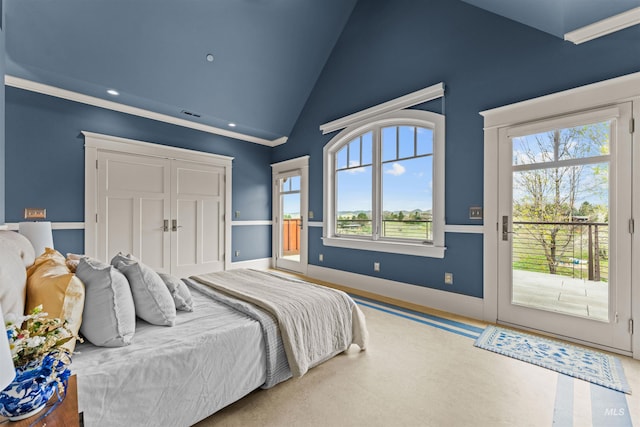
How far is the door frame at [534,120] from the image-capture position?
2.30 metres

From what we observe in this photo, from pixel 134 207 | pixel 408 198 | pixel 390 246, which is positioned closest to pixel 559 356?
pixel 390 246

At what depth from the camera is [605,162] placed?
246 centimetres

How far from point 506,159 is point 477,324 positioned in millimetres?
1746

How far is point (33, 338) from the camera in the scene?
87cm

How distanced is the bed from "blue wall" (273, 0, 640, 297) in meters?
1.69

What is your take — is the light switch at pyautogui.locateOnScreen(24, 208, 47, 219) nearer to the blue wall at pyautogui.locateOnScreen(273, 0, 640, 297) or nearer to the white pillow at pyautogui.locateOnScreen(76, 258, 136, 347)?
the white pillow at pyautogui.locateOnScreen(76, 258, 136, 347)

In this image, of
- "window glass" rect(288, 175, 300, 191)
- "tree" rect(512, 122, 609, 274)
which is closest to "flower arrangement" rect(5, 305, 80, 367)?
"tree" rect(512, 122, 609, 274)

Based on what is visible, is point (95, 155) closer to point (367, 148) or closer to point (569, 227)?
point (367, 148)

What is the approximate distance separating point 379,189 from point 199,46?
10.1ft

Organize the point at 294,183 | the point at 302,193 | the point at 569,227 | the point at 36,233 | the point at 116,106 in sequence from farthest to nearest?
the point at 294,183 < the point at 302,193 < the point at 116,106 < the point at 569,227 < the point at 36,233

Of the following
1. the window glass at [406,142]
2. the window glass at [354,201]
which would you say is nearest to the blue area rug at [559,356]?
the window glass at [354,201]

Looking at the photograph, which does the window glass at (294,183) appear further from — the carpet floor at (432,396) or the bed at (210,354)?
the carpet floor at (432,396)

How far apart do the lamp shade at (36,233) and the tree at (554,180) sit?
14.8 feet

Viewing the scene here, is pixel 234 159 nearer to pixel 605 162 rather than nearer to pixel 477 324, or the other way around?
pixel 477 324
